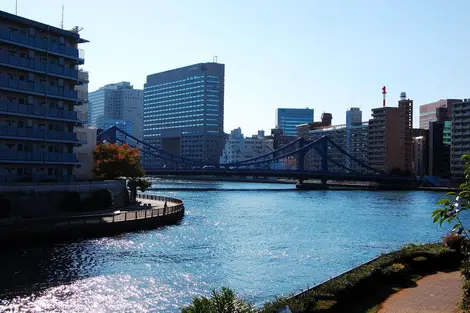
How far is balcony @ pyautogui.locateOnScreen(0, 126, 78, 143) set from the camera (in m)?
53.4

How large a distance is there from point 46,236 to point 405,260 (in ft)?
92.1

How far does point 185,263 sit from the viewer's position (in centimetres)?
3641

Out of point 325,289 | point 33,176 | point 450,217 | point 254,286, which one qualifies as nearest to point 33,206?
point 33,176

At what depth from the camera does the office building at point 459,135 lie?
166m

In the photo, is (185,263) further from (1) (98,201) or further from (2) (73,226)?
(1) (98,201)

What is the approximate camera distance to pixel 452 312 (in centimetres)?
1664

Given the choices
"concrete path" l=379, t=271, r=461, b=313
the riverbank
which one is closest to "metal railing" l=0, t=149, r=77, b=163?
"concrete path" l=379, t=271, r=461, b=313

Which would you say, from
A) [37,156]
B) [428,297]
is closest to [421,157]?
[37,156]

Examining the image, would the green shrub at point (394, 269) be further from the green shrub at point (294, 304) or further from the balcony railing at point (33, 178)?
the balcony railing at point (33, 178)

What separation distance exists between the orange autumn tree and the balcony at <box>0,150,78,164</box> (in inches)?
253

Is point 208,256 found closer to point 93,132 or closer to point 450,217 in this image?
point 450,217

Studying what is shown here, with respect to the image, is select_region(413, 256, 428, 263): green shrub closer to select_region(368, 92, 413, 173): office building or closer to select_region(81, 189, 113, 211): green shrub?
select_region(81, 189, 113, 211): green shrub

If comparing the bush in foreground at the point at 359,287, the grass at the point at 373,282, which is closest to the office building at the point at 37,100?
the bush in foreground at the point at 359,287

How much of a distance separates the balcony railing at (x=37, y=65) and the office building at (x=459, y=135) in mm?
134607
